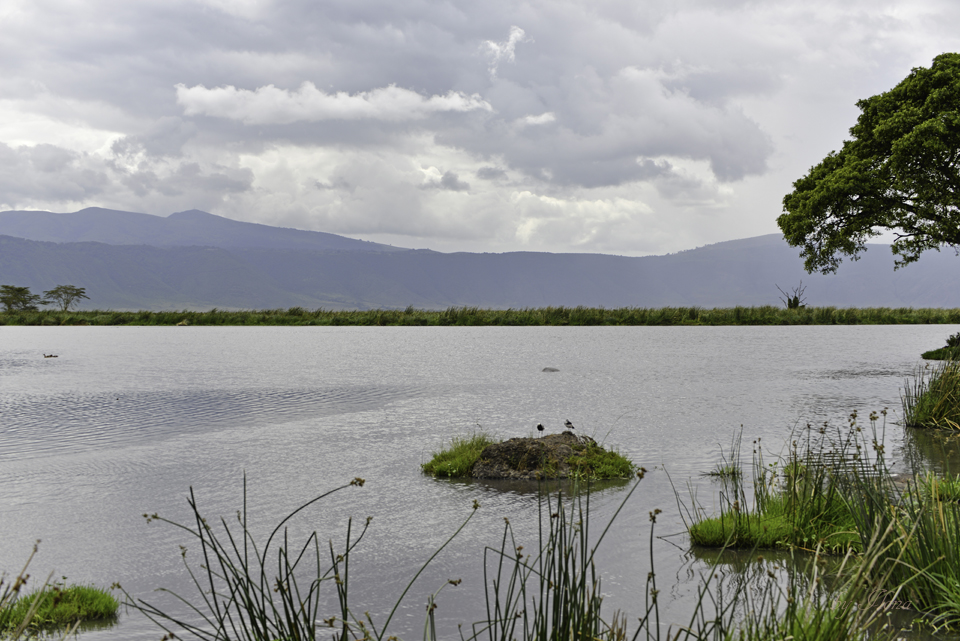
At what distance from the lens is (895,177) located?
78.0ft

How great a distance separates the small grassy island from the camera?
9539 millimetres

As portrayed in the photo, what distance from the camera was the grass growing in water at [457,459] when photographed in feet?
32.4

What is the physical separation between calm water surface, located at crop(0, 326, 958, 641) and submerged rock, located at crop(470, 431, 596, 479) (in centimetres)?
48

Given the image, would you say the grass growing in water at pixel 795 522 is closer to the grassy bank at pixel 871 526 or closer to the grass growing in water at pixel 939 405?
the grassy bank at pixel 871 526

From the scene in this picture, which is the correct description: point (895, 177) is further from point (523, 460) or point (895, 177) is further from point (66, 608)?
point (66, 608)

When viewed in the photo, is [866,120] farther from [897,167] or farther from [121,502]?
[121,502]

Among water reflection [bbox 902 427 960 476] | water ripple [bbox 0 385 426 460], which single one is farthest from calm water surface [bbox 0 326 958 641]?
water reflection [bbox 902 427 960 476]

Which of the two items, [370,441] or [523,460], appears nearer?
[523,460]

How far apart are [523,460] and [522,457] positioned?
63mm

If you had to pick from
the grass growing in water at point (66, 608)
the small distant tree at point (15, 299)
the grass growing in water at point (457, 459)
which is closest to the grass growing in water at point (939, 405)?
the grass growing in water at point (457, 459)

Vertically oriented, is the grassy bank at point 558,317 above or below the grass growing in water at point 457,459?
above

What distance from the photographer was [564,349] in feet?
117

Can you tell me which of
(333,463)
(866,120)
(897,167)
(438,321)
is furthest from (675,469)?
(438,321)

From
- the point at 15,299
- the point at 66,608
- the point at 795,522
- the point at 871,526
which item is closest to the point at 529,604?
the point at 871,526
